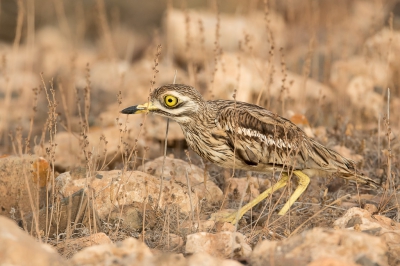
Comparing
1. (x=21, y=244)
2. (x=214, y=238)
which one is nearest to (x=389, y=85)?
(x=214, y=238)

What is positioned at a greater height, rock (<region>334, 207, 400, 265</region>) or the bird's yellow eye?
the bird's yellow eye

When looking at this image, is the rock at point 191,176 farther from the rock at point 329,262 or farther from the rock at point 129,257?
the rock at point 329,262

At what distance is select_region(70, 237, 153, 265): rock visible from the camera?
2.95 m

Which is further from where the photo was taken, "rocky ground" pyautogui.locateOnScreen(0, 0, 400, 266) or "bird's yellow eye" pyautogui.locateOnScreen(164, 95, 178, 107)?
"bird's yellow eye" pyautogui.locateOnScreen(164, 95, 178, 107)

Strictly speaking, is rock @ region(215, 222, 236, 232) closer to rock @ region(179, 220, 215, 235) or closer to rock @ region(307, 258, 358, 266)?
rock @ region(179, 220, 215, 235)

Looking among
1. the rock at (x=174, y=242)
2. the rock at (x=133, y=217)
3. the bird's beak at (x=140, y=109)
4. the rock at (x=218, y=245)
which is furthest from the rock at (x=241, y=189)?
the rock at (x=218, y=245)

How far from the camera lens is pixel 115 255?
3.10 metres

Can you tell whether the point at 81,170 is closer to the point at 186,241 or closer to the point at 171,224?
the point at 171,224

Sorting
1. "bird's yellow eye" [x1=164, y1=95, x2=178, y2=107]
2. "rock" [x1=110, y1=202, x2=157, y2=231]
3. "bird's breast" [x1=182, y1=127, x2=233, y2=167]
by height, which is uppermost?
"bird's yellow eye" [x1=164, y1=95, x2=178, y2=107]

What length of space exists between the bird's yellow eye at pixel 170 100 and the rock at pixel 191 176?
52 centimetres

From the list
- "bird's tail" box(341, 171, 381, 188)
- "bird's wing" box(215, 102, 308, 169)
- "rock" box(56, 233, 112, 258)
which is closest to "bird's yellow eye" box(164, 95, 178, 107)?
"bird's wing" box(215, 102, 308, 169)

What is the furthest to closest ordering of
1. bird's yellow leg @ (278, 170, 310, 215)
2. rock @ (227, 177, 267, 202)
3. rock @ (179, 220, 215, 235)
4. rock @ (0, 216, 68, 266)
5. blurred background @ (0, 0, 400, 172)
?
blurred background @ (0, 0, 400, 172)
rock @ (227, 177, 267, 202)
bird's yellow leg @ (278, 170, 310, 215)
rock @ (179, 220, 215, 235)
rock @ (0, 216, 68, 266)

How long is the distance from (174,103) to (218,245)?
1289 millimetres

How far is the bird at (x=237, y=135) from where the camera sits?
4594 mm
